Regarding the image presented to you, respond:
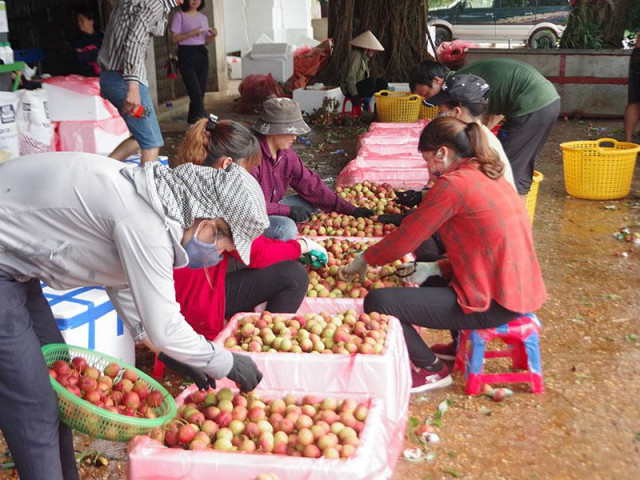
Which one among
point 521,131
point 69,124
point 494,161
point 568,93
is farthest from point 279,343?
point 568,93

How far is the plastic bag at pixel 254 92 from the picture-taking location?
11578 millimetres

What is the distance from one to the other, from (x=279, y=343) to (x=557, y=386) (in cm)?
143

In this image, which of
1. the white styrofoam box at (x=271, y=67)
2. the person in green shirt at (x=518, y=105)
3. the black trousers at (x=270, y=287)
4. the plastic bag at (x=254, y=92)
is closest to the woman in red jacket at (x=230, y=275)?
the black trousers at (x=270, y=287)

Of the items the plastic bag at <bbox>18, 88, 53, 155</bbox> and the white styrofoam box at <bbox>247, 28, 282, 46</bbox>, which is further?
the white styrofoam box at <bbox>247, 28, 282, 46</bbox>

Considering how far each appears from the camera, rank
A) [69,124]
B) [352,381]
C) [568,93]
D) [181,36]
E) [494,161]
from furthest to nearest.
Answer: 1. [568,93]
2. [181,36]
3. [69,124]
4. [494,161]
5. [352,381]

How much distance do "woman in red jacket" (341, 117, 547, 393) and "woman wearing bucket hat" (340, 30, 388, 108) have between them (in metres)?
7.35

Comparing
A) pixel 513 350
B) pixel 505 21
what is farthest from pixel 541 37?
pixel 513 350

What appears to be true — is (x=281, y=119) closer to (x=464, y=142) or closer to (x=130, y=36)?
(x=464, y=142)

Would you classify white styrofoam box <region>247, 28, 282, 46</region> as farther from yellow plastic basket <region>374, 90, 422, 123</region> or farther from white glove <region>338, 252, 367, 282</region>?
white glove <region>338, 252, 367, 282</region>

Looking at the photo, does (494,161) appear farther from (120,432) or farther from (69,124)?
(69,124)

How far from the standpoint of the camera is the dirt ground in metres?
2.84

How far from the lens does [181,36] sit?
9.03m

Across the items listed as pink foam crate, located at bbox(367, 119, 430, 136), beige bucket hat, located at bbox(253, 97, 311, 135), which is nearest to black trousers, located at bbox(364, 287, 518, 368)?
beige bucket hat, located at bbox(253, 97, 311, 135)

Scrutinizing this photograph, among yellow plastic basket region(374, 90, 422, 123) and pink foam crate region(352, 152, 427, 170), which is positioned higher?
yellow plastic basket region(374, 90, 422, 123)
